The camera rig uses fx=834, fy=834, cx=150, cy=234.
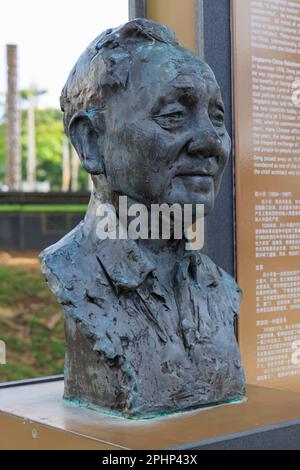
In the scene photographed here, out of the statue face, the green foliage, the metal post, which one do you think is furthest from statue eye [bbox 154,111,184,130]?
the green foliage

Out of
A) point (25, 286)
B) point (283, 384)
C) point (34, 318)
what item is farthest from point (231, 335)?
point (25, 286)

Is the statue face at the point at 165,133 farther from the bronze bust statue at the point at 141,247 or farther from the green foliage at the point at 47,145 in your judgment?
the green foliage at the point at 47,145

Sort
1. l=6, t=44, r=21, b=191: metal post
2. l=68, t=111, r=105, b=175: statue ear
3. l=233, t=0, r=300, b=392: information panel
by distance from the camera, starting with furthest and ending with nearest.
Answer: l=6, t=44, r=21, b=191: metal post, l=233, t=0, r=300, b=392: information panel, l=68, t=111, r=105, b=175: statue ear

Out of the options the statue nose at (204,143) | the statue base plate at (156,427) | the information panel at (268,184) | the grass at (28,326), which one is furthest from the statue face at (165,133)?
the grass at (28,326)

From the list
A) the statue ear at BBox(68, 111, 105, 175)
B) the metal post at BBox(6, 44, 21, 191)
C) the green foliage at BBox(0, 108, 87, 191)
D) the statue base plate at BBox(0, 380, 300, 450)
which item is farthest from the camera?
the green foliage at BBox(0, 108, 87, 191)

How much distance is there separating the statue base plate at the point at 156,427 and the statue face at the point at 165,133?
76cm

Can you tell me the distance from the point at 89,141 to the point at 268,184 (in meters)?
1.78

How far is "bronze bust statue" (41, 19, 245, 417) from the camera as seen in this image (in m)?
2.88

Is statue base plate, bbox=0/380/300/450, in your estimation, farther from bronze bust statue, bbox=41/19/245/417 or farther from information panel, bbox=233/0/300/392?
information panel, bbox=233/0/300/392

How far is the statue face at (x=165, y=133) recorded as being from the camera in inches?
113

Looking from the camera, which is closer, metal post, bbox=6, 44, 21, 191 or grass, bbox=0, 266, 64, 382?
grass, bbox=0, 266, 64, 382

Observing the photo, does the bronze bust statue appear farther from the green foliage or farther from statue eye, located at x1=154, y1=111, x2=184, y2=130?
the green foliage

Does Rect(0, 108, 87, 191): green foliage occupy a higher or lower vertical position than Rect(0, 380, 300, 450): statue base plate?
higher

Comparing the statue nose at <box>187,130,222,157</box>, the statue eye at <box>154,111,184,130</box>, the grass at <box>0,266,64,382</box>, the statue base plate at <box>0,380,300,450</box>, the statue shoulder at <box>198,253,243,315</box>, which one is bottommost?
the grass at <box>0,266,64,382</box>
